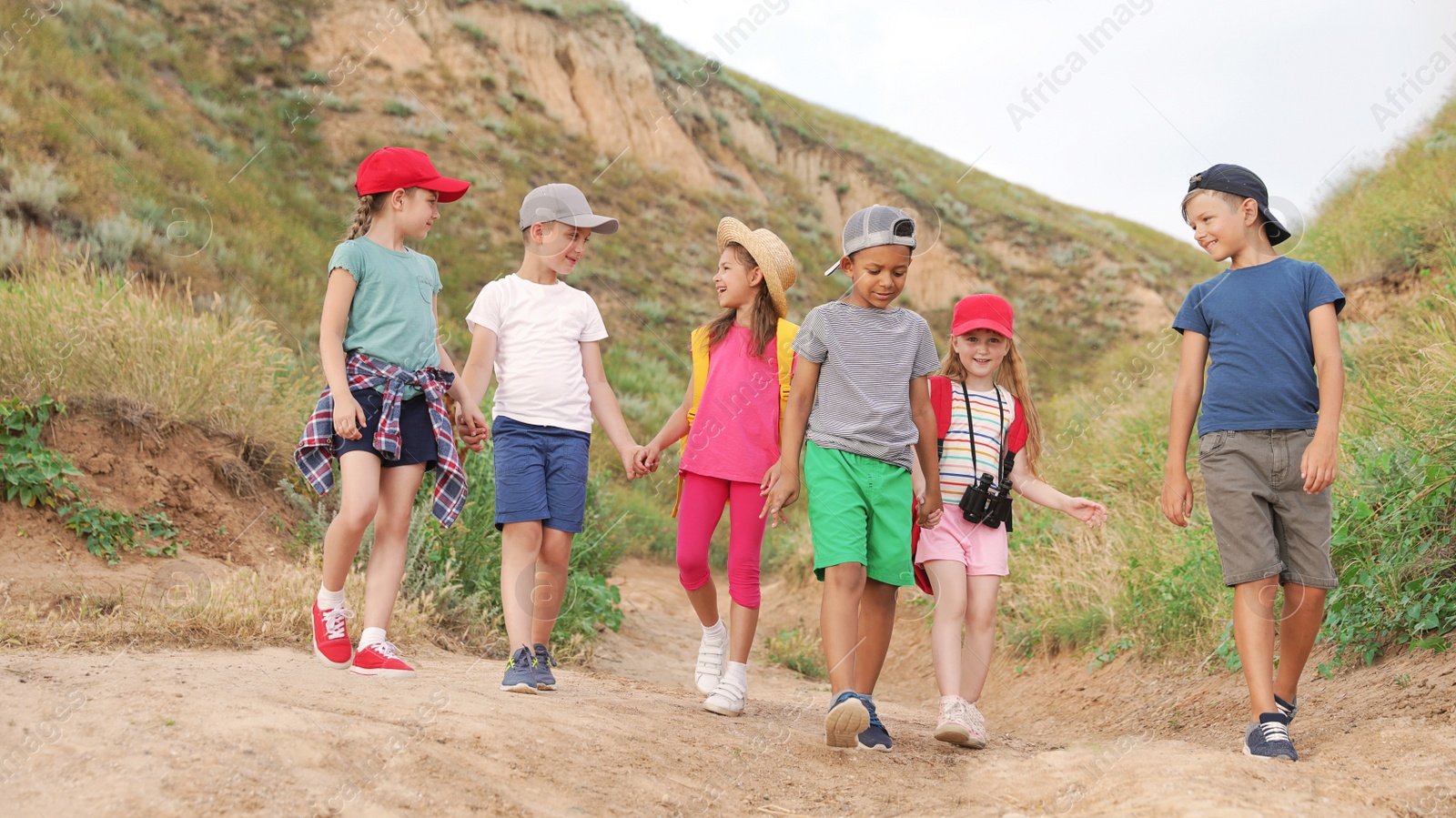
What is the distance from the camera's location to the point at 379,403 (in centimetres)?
385

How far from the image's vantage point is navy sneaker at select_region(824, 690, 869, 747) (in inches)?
132

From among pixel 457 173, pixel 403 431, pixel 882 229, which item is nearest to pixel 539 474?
pixel 403 431

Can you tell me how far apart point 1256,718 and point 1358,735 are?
450mm

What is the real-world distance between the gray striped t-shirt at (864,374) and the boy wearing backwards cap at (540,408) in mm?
916

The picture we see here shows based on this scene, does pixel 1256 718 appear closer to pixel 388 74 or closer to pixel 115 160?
pixel 115 160

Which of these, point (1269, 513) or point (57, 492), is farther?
point (57, 492)

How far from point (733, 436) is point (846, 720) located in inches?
51.6

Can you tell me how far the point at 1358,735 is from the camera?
3520 millimetres

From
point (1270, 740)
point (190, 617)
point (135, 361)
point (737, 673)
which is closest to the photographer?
point (1270, 740)

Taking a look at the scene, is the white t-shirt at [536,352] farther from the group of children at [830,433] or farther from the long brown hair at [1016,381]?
the long brown hair at [1016,381]

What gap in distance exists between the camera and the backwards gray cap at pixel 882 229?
12.4 feet

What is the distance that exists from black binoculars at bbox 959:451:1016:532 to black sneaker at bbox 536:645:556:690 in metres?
1.73

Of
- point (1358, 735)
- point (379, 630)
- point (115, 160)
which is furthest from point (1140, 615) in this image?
point (115, 160)

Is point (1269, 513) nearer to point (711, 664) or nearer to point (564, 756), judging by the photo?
point (711, 664)
